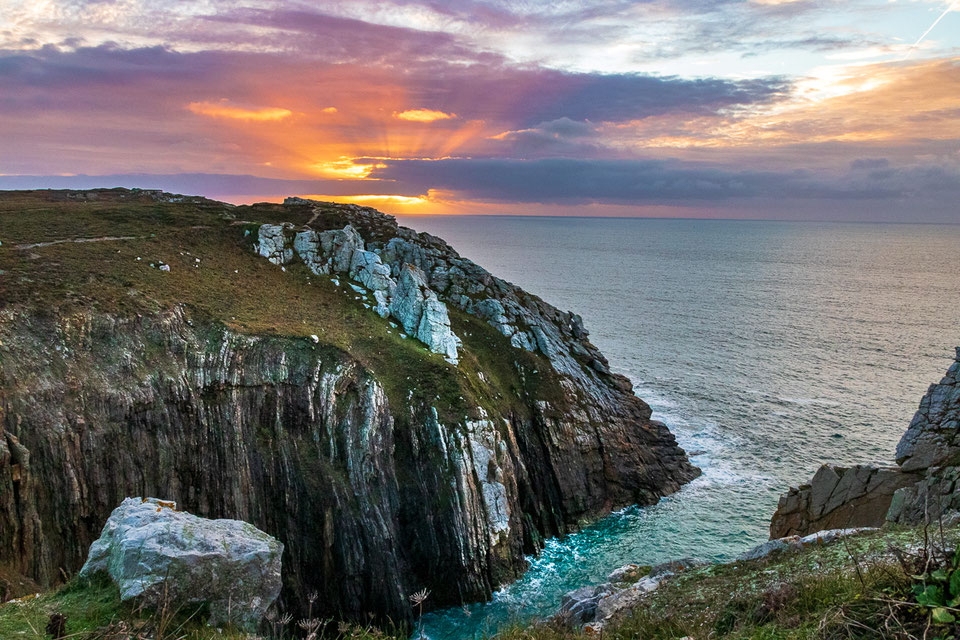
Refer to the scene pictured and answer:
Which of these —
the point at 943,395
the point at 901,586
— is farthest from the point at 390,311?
the point at 901,586

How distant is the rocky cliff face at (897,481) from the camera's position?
22.6 m

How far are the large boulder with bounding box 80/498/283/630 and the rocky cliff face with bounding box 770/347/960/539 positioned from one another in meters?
24.0

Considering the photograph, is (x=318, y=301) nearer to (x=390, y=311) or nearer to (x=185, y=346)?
(x=390, y=311)

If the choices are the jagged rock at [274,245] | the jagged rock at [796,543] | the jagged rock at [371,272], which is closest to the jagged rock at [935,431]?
the jagged rock at [796,543]

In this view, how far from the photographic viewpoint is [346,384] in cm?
4038

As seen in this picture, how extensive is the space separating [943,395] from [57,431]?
4670cm

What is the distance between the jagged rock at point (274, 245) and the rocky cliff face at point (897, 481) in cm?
5005

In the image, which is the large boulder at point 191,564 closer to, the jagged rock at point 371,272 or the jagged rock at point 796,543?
the jagged rock at point 796,543

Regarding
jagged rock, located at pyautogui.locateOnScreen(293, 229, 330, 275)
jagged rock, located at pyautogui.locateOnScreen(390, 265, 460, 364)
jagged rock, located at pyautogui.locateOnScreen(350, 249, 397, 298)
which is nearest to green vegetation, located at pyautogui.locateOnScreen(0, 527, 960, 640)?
jagged rock, located at pyautogui.locateOnScreen(390, 265, 460, 364)

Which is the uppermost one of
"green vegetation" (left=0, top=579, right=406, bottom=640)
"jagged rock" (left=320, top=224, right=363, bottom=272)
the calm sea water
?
"jagged rock" (left=320, top=224, right=363, bottom=272)

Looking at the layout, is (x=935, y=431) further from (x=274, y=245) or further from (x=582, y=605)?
(x=274, y=245)

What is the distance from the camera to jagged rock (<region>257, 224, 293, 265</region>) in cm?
5678

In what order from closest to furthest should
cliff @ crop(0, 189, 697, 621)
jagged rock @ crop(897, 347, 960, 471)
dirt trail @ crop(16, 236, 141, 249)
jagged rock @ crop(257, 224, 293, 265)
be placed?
jagged rock @ crop(897, 347, 960, 471)
cliff @ crop(0, 189, 697, 621)
dirt trail @ crop(16, 236, 141, 249)
jagged rock @ crop(257, 224, 293, 265)

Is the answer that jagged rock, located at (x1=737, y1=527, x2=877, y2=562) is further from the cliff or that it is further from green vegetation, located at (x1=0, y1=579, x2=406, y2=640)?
the cliff
